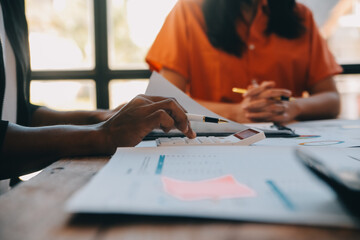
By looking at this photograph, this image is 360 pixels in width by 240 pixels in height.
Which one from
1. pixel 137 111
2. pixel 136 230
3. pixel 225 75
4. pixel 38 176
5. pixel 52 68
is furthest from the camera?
pixel 52 68

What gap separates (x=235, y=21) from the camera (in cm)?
125

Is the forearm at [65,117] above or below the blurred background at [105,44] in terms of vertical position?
→ below

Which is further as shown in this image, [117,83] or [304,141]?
[117,83]

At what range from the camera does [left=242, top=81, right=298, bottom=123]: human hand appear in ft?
2.90

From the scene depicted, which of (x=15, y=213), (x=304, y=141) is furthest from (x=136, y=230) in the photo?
(x=304, y=141)

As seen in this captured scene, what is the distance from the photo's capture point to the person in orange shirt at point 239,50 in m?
1.22

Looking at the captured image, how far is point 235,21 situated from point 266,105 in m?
0.54

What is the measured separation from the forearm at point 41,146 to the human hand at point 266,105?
1.86 ft

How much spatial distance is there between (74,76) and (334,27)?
1.78 m

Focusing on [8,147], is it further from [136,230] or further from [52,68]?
[52,68]

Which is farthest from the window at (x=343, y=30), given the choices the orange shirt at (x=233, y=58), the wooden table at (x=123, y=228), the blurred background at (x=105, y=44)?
the wooden table at (x=123, y=228)

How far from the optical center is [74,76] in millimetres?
1806

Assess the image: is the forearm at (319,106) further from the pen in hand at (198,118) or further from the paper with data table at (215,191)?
the paper with data table at (215,191)

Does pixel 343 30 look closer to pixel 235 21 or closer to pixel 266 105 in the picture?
pixel 235 21
